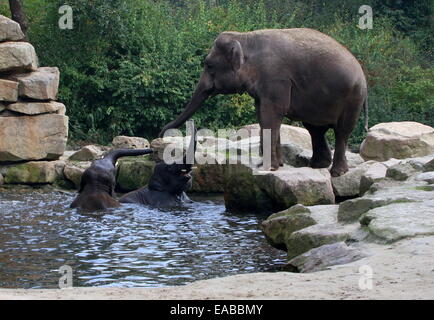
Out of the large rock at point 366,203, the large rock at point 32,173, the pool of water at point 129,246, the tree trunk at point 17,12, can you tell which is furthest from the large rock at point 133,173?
the large rock at point 366,203

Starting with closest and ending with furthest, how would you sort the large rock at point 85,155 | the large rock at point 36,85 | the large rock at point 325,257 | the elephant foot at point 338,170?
the large rock at point 325,257 → the elephant foot at point 338,170 → the large rock at point 36,85 → the large rock at point 85,155

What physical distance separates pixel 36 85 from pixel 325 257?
9.97 metres

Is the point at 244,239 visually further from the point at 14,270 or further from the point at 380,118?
the point at 380,118

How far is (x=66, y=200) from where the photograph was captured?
13.1 metres

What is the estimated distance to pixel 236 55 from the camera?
1247 centimetres

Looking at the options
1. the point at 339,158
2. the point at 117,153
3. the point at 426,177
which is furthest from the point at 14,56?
the point at 426,177

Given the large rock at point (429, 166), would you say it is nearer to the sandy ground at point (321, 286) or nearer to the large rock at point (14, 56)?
the sandy ground at point (321, 286)

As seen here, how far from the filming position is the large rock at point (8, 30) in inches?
607

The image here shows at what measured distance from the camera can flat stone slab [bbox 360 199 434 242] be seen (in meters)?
6.38

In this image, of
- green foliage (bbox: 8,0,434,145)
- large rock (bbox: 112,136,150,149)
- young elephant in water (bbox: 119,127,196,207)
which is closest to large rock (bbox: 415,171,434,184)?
young elephant in water (bbox: 119,127,196,207)

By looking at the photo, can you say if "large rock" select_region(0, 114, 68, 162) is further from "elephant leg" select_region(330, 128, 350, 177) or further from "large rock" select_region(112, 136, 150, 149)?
Answer: "elephant leg" select_region(330, 128, 350, 177)

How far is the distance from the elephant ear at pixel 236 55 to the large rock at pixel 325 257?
607 centimetres

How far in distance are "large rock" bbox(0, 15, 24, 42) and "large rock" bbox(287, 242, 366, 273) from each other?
397 inches
